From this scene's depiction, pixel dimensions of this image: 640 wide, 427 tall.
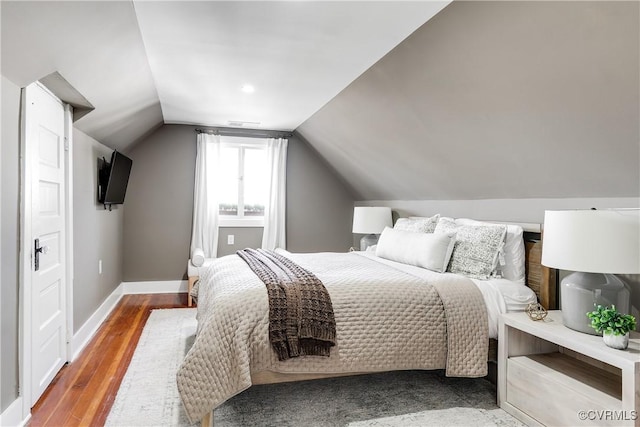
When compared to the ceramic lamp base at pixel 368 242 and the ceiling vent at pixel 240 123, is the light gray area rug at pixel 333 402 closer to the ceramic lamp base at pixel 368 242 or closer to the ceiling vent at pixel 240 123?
the ceramic lamp base at pixel 368 242

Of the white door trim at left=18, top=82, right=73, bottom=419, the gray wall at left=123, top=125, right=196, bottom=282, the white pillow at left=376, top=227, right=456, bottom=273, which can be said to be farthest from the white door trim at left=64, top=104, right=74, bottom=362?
the white pillow at left=376, top=227, right=456, bottom=273

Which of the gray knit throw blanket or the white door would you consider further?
the white door

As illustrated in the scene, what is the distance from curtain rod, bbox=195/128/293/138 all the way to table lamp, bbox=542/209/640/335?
409 centimetres

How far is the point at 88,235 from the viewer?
3.44m

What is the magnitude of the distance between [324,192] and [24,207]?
4.03m

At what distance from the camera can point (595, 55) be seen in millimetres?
1728

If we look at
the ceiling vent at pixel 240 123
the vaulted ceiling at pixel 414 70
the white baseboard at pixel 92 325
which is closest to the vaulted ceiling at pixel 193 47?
the vaulted ceiling at pixel 414 70

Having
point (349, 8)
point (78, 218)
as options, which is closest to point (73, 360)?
point (78, 218)

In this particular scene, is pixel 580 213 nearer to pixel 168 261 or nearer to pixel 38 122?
pixel 38 122

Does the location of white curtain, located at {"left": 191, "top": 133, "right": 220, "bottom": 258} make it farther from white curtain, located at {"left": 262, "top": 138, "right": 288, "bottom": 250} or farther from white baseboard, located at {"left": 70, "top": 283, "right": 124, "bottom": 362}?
white baseboard, located at {"left": 70, "top": 283, "right": 124, "bottom": 362}

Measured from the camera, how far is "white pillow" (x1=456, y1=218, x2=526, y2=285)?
2.66 m

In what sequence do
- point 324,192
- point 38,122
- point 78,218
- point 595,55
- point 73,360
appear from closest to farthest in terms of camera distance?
point 595,55
point 38,122
point 73,360
point 78,218
point 324,192

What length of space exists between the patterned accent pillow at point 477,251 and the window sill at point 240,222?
322 centimetres

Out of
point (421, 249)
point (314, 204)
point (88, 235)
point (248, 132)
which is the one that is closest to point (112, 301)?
point (88, 235)
